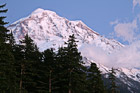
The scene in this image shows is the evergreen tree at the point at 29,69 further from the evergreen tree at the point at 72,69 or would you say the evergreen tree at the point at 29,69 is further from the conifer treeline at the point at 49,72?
the evergreen tree at the point at 72,69


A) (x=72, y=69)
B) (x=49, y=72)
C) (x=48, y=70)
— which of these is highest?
(x=72, y=69)

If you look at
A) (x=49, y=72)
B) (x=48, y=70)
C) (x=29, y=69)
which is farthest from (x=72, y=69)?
(x=29, y=69)

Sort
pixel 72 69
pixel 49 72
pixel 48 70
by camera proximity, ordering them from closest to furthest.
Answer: pixel 72 69 → pixel 49 72 → pixel 48 70

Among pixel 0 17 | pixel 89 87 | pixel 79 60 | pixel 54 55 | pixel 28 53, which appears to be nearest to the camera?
pixel 0 17

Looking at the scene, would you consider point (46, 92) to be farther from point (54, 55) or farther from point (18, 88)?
point (54, 55)

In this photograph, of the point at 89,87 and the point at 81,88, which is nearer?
the point at 81,88

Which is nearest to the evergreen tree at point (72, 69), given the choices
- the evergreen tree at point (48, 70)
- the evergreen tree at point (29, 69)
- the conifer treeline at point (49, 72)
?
the conifer treeline at point (49, 72)

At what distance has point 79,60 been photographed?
3475 centimetres

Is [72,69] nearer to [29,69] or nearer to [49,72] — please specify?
[49,72]

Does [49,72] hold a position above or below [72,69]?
below

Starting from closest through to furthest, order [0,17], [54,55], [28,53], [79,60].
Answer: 1. [0,17]
2. [79,60]
3. [28,53]
4. [54,55]

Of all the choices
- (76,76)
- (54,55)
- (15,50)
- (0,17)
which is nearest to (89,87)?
(54,55)

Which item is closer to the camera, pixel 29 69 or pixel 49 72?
pixel 29 69

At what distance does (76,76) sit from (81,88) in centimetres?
225
